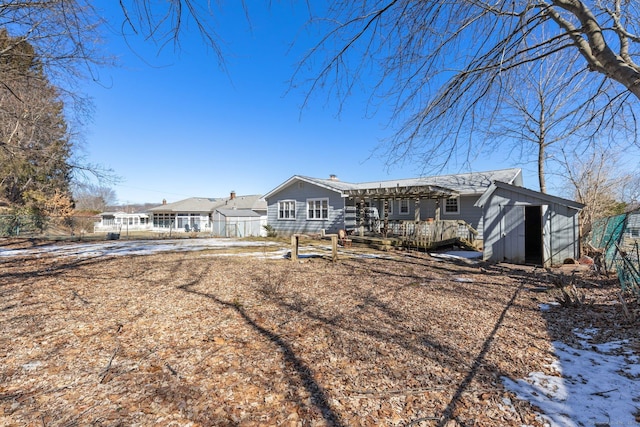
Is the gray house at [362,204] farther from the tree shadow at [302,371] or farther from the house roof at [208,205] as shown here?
the house roof at [208,205]

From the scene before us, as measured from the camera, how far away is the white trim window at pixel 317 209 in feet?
63.8

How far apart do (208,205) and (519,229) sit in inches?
1406

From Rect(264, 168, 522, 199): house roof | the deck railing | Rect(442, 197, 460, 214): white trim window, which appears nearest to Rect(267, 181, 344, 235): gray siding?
Rect(264, 168, 522, 199): house roof

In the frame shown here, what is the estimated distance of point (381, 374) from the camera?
9.92ft

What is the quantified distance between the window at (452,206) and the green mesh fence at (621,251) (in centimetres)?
622

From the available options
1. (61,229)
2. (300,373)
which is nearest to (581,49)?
Answer: (300,373)

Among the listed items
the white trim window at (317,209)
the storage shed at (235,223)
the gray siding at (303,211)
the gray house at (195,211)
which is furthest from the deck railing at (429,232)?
the gray house at (195,211)

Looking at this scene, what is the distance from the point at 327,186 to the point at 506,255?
10935 millimetres

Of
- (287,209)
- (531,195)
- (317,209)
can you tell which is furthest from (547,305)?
(287,209)

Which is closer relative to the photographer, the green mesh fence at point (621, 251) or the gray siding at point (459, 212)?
the green mesh fence at point (621, 251)

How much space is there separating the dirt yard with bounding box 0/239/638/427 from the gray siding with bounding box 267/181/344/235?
1167 cm

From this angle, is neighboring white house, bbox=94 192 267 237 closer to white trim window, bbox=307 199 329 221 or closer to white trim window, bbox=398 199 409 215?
white trim window, bbox=307 199 329 221

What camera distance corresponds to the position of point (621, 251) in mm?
5148

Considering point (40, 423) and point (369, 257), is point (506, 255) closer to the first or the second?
point (369, 257)
